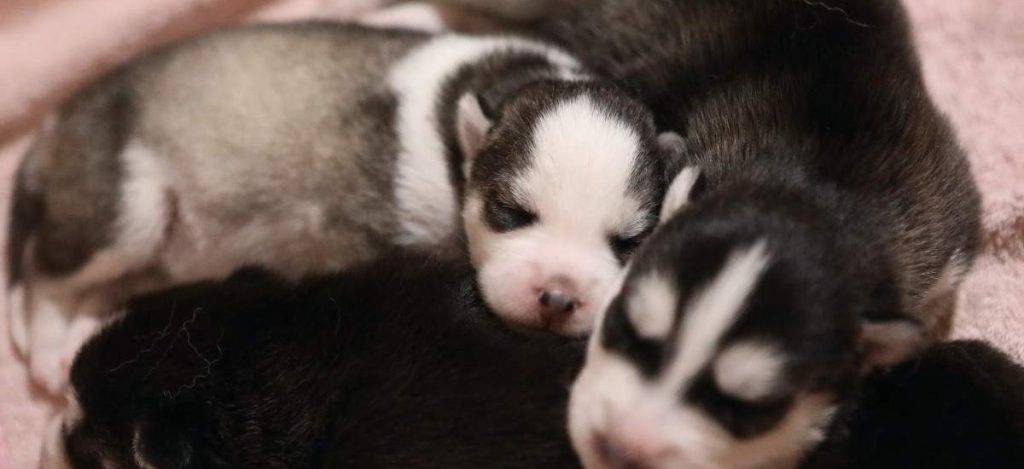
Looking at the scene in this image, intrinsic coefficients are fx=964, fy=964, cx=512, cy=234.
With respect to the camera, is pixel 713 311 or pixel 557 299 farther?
pixel 557 299

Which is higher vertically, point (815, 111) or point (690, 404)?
point (815, 111)

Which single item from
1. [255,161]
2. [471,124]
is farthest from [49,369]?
[471,124]

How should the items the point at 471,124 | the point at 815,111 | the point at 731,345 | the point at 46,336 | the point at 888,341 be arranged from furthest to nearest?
1. the point at 46,336
2. the point at 471,124
3. the point at 815,111
4. the point at 888,341
5. the point at 731,345

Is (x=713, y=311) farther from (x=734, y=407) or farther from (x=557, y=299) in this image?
(x=557, y=299)

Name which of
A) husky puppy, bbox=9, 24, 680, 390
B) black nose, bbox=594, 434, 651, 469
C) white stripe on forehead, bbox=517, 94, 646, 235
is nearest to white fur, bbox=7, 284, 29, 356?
husky puppy, bbox=9, 24, 680, 390

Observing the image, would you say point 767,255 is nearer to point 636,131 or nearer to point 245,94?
point 636,131

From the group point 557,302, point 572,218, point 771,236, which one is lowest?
point 557,302
